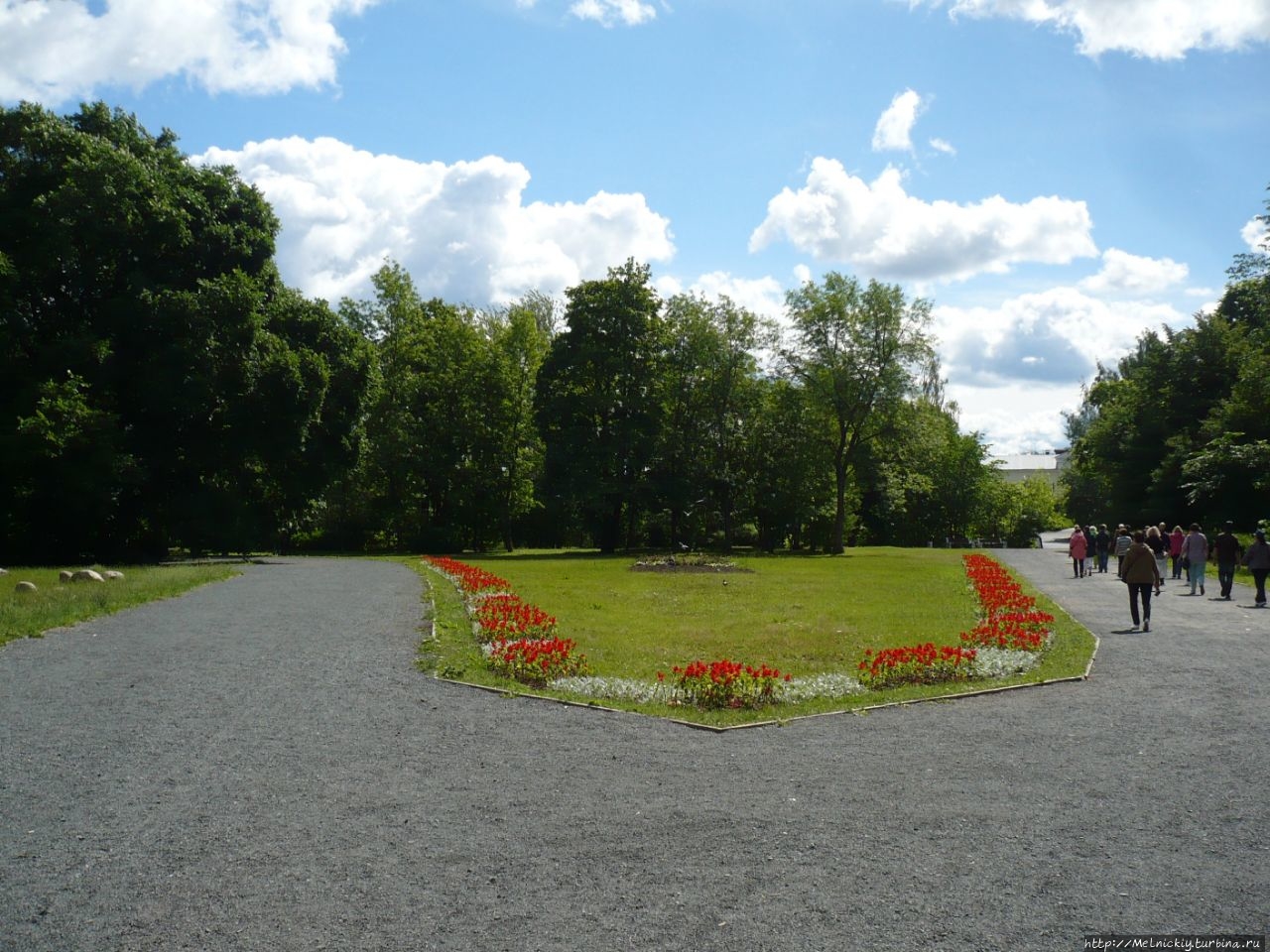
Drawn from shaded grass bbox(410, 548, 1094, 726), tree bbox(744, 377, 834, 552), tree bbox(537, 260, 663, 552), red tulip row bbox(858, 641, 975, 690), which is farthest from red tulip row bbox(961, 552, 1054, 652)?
tree bbox(744, 377, 834, 552)

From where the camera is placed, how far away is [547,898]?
5473 millimetres

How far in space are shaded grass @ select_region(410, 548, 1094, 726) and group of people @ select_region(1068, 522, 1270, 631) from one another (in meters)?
1.45

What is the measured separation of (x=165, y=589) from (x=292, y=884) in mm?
18864

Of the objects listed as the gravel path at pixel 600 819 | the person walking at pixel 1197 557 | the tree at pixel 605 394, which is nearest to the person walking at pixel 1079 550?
the person walking at pixel 1197 557

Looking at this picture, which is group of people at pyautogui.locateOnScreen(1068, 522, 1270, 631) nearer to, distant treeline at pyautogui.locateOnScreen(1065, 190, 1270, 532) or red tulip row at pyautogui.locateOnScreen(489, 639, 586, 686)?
distant treeline at pyautogui.locateOnScreen(1065, 190, 1270, 532)

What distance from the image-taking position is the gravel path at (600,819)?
5.17 meters

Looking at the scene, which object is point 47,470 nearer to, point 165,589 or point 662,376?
point 165,589

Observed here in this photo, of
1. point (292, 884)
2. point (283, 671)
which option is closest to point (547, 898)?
point (292, 884)

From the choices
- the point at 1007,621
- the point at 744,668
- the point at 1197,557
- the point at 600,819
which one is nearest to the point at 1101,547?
the point at 1197,557

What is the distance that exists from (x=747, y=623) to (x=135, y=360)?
26.6 meters

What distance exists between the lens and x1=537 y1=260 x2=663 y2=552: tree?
5294 centimetres

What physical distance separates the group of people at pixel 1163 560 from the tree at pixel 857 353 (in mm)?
17452

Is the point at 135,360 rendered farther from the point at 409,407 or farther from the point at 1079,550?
the point at 1079,550

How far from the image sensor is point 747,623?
752 inches
